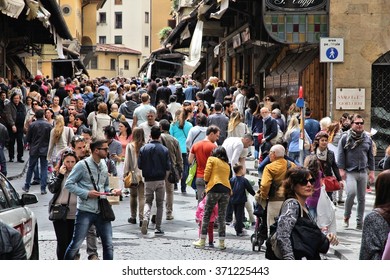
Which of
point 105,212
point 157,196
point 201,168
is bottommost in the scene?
point 157,196

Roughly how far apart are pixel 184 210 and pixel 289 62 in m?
9.56

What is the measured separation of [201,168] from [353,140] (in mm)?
2238

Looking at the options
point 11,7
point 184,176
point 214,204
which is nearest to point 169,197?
point 214,204

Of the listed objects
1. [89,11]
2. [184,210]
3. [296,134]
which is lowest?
[184,210]

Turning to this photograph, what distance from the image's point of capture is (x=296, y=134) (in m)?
18.2

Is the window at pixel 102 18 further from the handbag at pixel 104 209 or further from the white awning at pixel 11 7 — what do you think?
the handbag at pixel 104 209

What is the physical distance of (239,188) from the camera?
13.7m

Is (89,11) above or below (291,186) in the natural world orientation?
above

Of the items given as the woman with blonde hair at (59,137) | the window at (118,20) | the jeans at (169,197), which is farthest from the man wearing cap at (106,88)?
the window at (118,20)

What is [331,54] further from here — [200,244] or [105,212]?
[105,212]

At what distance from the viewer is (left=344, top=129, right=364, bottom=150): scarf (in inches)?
567
